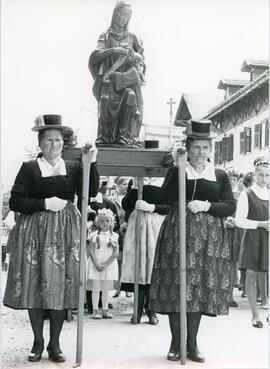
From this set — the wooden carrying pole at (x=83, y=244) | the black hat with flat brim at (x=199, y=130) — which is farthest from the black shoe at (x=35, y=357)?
the black hat with flat brim at (x=199, y=130)

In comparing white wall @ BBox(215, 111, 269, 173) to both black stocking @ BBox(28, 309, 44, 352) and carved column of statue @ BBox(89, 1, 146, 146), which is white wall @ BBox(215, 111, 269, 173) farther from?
black stocking @ BBox(28, 309, 44, 352)

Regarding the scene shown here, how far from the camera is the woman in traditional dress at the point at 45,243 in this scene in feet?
15.3

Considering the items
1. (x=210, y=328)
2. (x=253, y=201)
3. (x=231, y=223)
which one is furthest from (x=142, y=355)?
(x=231, y=223)

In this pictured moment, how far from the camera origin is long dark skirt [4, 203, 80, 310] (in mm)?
4637

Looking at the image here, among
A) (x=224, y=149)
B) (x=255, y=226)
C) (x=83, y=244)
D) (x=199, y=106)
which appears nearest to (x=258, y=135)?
(x=199, y=106)

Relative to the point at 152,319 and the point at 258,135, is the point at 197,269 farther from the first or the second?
the point at 258,135

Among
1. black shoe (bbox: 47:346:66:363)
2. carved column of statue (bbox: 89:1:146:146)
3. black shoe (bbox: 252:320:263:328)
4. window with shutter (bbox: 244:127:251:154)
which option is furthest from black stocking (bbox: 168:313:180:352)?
window with shutter (bbox: 244:127:251:154)

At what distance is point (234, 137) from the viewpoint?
59.3 ft

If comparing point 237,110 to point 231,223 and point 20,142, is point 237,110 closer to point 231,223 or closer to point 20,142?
point 231,223

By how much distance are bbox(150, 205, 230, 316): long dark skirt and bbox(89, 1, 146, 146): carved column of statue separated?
170 cm

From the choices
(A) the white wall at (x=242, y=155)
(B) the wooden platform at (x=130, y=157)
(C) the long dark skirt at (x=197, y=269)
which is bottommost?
(C) the long dark skirt at (x=197, y=269)

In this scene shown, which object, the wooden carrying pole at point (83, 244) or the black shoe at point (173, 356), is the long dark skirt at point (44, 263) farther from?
the black shoe at point (173, 356)

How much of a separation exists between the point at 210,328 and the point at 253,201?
145 centimetres

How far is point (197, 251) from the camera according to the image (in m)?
4.85
